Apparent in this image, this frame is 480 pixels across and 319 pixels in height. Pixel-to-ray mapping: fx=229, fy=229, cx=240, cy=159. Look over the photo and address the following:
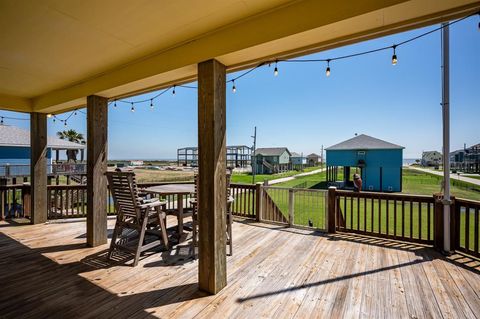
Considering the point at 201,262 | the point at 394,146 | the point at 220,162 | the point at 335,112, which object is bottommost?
the point at 201,262

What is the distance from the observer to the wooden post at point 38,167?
5012mm

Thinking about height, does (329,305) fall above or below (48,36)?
below

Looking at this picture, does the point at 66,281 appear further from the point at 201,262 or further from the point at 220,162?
the point at 220,162

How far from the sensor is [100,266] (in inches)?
121

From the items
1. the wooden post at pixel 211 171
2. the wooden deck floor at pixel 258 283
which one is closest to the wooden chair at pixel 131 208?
the wooden deck floor at pixel 258 283

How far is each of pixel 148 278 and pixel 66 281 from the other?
937 mm

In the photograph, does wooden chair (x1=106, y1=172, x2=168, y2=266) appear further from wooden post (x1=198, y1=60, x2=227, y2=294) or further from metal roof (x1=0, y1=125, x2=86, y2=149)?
metal roof (x1=0, y1=125, x2=86, y2=149)

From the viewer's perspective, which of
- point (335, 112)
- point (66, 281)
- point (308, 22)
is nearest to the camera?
point (308, 22)

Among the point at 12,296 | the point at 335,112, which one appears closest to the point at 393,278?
the point at 12,296

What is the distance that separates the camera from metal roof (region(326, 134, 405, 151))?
15991mm

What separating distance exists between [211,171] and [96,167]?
2488 millimetres

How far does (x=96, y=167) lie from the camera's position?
379 cm

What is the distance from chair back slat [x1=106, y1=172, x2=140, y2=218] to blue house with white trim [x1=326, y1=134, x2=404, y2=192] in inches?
634

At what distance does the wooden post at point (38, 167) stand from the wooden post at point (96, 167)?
7.51 feet
